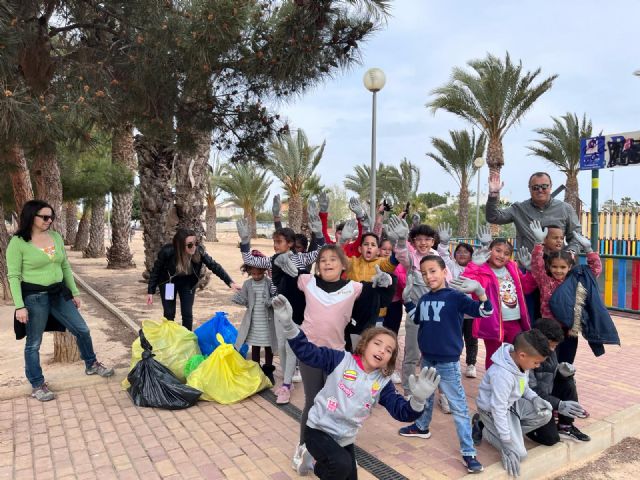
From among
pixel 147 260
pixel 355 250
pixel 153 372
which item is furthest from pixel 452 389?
pixel 147 260

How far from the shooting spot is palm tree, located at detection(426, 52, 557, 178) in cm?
1655

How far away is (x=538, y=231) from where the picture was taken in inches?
157

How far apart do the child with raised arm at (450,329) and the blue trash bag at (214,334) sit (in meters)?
2.28

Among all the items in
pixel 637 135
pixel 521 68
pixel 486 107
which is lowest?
pixel 637 135

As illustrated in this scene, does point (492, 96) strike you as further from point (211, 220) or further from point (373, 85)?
point (211, 220)

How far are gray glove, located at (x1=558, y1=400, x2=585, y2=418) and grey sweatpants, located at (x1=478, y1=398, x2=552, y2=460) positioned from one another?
0.77 ft

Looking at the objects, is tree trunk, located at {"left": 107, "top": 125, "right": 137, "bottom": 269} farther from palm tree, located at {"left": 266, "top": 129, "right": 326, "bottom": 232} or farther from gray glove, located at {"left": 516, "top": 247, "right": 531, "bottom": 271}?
gray glove, located at {"left": 516, "top": 247, "right": 531, "bottom": 271}

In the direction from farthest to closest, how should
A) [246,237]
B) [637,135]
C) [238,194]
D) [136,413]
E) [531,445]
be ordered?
[238,194], [637,135], [246,237], [136,413], [531,445]

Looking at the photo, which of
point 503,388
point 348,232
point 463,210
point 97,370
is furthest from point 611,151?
point 463,210

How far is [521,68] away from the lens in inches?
650

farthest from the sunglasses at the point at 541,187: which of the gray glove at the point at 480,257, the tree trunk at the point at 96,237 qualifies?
the tree trunk at the point at 96,237

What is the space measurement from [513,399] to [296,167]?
74.2 feet

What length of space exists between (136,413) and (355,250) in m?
2.33

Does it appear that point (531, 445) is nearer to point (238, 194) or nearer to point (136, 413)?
point (136, 413)
